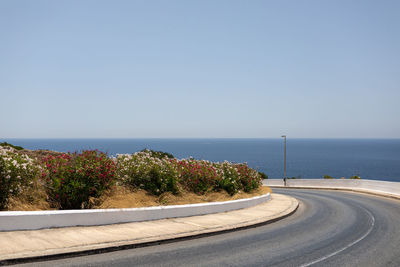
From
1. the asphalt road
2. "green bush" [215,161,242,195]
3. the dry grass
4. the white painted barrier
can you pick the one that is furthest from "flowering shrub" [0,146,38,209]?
the white painted barrier

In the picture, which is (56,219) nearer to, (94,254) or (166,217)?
(94,254)

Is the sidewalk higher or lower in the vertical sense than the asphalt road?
higher

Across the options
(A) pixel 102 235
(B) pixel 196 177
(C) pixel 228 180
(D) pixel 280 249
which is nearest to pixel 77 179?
(A) pixel 102 235

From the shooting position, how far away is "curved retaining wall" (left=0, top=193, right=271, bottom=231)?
333 inches

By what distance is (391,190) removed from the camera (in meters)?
27.8

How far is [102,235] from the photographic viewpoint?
28.9 feet

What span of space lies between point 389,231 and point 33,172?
1246cm

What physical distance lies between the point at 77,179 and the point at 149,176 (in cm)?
342

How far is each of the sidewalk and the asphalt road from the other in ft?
0.90

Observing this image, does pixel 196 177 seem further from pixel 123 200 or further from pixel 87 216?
pixel 87 216

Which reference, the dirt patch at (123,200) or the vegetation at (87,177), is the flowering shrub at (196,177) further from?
the dirt patch at (123,200)

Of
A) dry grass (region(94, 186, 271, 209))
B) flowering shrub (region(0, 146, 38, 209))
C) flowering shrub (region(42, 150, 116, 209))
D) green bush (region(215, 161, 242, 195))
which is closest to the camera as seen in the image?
flowering shrub (region(0, 146, 38, 209))

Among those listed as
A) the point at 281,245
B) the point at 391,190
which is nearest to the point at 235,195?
the point at 281,245

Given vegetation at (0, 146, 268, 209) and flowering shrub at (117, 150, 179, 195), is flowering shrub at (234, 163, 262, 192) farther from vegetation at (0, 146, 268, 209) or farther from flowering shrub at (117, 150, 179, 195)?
flowering shrub at (117, 150, 179, 195)
